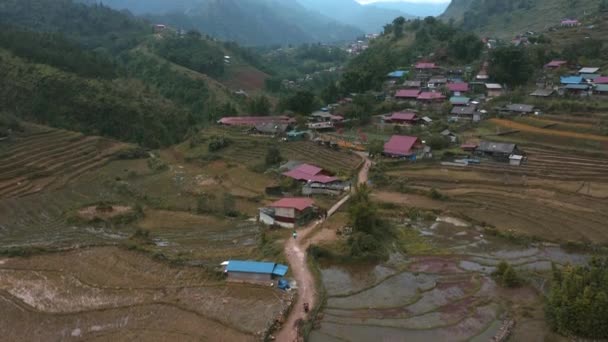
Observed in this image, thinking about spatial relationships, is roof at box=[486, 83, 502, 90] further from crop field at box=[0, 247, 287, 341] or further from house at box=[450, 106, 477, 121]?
crop field at box=[0, 247, 287, 341]

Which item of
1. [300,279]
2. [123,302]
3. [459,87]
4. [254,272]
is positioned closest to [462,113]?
[459,87]

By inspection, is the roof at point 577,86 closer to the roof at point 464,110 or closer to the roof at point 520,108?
the roof at point 520,108

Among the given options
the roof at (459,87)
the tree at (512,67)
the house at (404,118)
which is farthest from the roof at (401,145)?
the tree at (512,67)

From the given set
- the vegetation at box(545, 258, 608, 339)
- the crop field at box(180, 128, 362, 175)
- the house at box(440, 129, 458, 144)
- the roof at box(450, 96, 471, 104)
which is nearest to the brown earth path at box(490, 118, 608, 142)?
the house at box(440, 129, 458, 144)

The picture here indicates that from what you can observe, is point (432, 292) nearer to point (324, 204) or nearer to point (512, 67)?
point (324, 204)

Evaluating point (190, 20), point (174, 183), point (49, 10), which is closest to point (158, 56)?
point (49, 10)

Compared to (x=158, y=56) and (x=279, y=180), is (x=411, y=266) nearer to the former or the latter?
(x=279, y=180)
